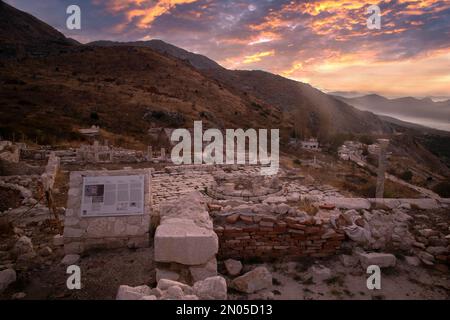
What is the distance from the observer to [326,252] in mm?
6227

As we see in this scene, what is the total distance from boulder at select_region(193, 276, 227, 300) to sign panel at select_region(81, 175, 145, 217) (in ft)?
7.68

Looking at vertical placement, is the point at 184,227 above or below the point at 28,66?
below

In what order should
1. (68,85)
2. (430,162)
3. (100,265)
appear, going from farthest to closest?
(430,162) → (68,85) → (100,265)

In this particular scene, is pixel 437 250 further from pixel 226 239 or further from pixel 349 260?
pixel 226 239

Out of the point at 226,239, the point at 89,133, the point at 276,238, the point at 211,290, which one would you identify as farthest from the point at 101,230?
the point at 89,133

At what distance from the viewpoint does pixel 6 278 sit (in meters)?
5.03

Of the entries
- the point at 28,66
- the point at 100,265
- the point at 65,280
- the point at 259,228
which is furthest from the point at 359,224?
the point at 28,66

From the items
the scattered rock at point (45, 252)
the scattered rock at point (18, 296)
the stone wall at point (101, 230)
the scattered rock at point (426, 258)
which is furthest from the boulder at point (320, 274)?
the scattered rock at point (45, 252)

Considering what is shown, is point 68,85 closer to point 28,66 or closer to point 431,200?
point 28,66

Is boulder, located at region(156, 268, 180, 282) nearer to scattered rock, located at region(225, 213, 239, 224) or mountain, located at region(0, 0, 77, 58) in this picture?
scattered rock, located at region(225, 213, 239, 224)

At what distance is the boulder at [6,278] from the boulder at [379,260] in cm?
587

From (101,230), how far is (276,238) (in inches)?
128

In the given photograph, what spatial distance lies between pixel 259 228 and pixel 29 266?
13.5 ft

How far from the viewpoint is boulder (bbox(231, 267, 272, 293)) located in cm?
500
